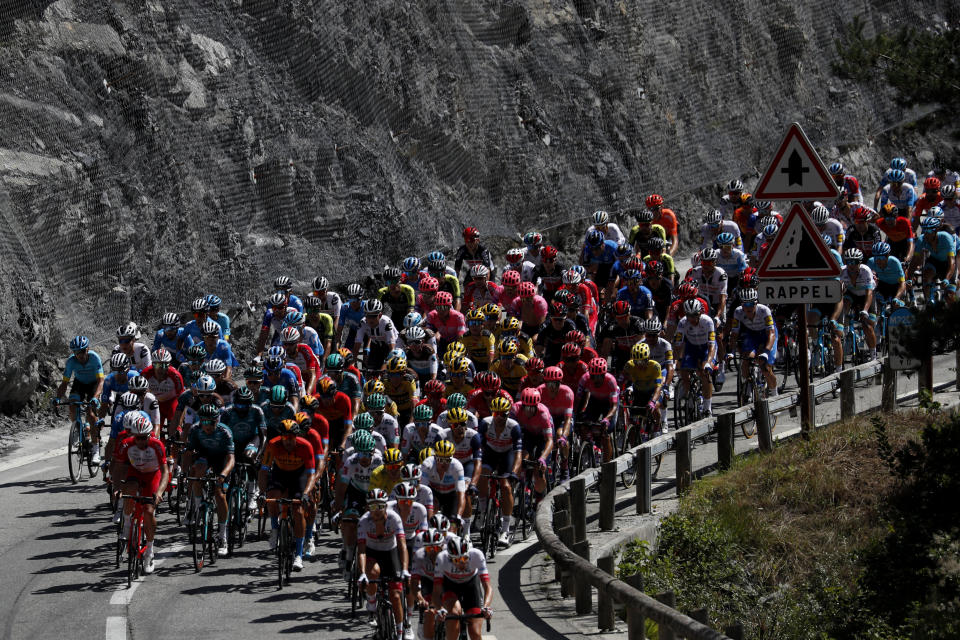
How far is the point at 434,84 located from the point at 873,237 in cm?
1227

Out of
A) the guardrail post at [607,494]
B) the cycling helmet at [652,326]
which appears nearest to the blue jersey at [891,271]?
the cycling helmet at [652,326]

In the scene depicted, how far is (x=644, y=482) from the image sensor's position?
629 inches

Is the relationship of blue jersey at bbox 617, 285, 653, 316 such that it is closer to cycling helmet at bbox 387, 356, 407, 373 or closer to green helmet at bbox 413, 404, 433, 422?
cycling helmet at bbox 387, 356, 407, 373

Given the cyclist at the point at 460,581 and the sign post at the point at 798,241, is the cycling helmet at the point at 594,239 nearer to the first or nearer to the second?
the sign post at the point at 798,241

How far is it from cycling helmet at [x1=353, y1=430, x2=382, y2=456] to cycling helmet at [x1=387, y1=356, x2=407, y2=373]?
284cm

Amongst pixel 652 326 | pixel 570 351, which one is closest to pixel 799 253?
pixel 570 351

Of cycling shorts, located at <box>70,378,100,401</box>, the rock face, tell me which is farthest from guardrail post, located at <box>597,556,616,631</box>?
the rock face

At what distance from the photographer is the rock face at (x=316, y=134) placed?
2492cm

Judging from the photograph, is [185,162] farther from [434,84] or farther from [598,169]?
[598,169]

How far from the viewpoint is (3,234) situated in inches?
924

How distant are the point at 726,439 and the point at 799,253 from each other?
15.6 ft

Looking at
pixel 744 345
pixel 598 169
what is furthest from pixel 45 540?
pixel 598 169

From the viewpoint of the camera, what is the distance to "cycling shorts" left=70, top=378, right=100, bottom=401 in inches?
772

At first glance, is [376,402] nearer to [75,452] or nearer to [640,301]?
[75,452]
